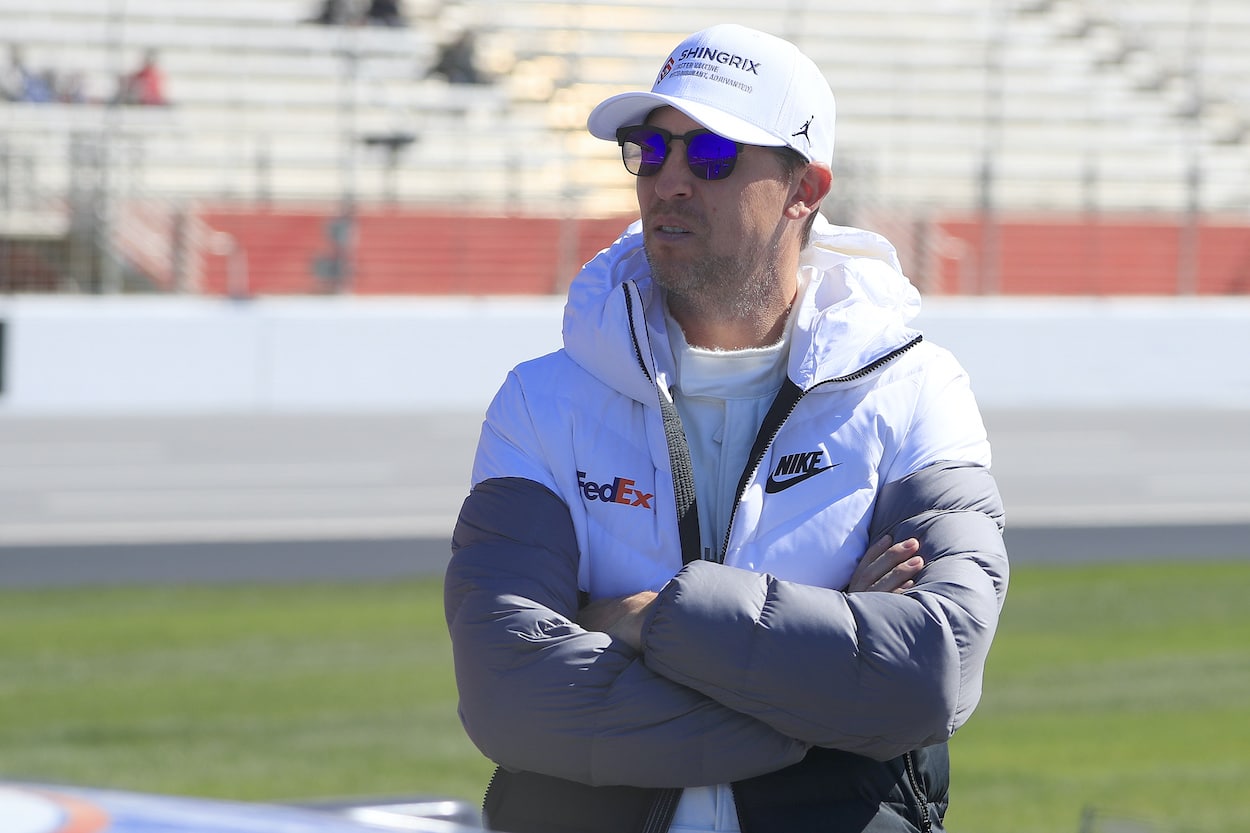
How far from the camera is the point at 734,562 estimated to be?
8.30 feet

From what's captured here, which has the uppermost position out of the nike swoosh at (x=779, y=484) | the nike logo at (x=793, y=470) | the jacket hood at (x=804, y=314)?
the jacket hood at (x=804, y=314)

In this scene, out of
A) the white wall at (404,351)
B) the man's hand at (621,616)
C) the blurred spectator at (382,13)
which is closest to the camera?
the man's hand at (621,616)

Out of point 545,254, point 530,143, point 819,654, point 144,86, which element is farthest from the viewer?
point 530,143

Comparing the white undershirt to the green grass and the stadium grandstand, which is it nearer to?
the green grass

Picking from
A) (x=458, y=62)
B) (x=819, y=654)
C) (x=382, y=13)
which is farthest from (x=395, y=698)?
(x=382, y=13)

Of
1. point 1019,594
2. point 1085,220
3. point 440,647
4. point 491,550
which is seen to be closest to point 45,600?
point 440,647

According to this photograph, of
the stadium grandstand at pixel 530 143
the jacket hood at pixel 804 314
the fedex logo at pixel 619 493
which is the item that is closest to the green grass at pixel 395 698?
the jacket hood at pixel 804 314

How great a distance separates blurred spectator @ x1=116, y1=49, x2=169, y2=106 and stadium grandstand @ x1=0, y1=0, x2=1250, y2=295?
0.13 metres

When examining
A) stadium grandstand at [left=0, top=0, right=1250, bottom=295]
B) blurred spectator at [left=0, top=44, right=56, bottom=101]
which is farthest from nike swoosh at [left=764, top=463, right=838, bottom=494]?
blurred spectator at [left=0, top=44, right=56, bottom=101]

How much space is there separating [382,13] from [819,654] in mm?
20221

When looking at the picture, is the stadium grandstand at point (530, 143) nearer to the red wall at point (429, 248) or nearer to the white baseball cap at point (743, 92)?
the red wall at point (429, 248)

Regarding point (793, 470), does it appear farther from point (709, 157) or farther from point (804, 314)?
point (709, 157)

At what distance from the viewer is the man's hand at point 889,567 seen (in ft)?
8.24

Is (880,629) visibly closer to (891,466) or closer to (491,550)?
(891,466)
